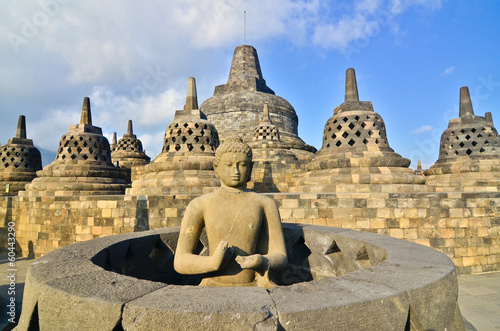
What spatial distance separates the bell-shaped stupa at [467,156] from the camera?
27.9 ft

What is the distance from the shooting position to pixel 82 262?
1821mm

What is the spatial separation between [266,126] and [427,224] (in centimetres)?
1200

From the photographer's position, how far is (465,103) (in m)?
9.70

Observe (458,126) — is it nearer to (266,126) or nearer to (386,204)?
(386,204)

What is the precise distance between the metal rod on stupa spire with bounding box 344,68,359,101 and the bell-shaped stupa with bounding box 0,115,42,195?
12.5 meters

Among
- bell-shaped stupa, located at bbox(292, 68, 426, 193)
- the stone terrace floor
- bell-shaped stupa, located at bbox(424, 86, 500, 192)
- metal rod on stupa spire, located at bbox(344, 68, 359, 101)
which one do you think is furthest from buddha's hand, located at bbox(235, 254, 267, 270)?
bell-shaped stupa, located at bbox(424, 86, 500, 192)

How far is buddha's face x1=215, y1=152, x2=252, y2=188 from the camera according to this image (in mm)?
2246

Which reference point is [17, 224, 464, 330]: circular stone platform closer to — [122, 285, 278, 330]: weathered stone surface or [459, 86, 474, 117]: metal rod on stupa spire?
[122, 285, 278, 330]: weathered stone surface

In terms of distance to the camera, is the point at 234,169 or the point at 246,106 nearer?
the point at 234,169

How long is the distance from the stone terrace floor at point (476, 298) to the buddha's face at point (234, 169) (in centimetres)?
330

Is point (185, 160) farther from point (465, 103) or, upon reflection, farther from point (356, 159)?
point (465, 103)

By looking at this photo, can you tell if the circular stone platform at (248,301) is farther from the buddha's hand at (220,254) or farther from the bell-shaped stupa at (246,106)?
the bell-shaped stupa at (246,106)

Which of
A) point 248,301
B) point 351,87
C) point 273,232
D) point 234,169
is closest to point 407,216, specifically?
point 273,232

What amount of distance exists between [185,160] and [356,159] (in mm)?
4518
